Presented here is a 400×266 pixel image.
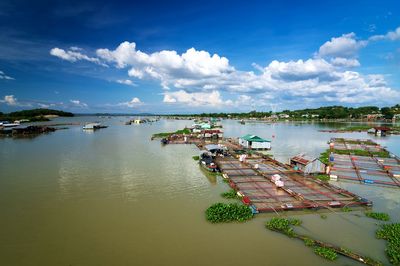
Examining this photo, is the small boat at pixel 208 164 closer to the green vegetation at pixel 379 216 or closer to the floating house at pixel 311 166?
the floating house at pixel 311 166

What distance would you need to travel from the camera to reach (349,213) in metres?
14.6

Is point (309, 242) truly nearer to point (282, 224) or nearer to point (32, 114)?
point (282, 224)

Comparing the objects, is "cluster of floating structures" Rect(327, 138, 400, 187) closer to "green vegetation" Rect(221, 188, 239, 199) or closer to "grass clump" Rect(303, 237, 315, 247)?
"green vegetation" Rect(221, 188, 239, 199)

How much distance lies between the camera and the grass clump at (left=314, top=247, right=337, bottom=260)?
10.3 m

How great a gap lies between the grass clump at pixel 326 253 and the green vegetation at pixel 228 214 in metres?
3.90

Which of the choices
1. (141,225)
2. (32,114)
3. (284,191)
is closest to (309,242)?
(284,191)

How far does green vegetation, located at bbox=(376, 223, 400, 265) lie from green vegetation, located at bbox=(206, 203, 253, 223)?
6.38 m

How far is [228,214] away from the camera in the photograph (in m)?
13.8

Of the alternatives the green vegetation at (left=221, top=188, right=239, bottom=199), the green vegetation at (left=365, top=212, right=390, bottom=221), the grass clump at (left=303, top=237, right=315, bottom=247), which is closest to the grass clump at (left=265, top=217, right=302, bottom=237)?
the grass clump at (left=303, top=237, right=315, bottom=247)

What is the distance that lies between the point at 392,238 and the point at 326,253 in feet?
12.9

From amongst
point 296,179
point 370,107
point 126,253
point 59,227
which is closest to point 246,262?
point 126,253

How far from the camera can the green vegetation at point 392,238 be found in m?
10.2

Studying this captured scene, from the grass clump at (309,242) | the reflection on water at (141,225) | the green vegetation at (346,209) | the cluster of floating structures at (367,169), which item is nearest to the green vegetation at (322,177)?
the cluster of floating structures at (367,169)

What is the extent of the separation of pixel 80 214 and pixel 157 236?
5760mm
